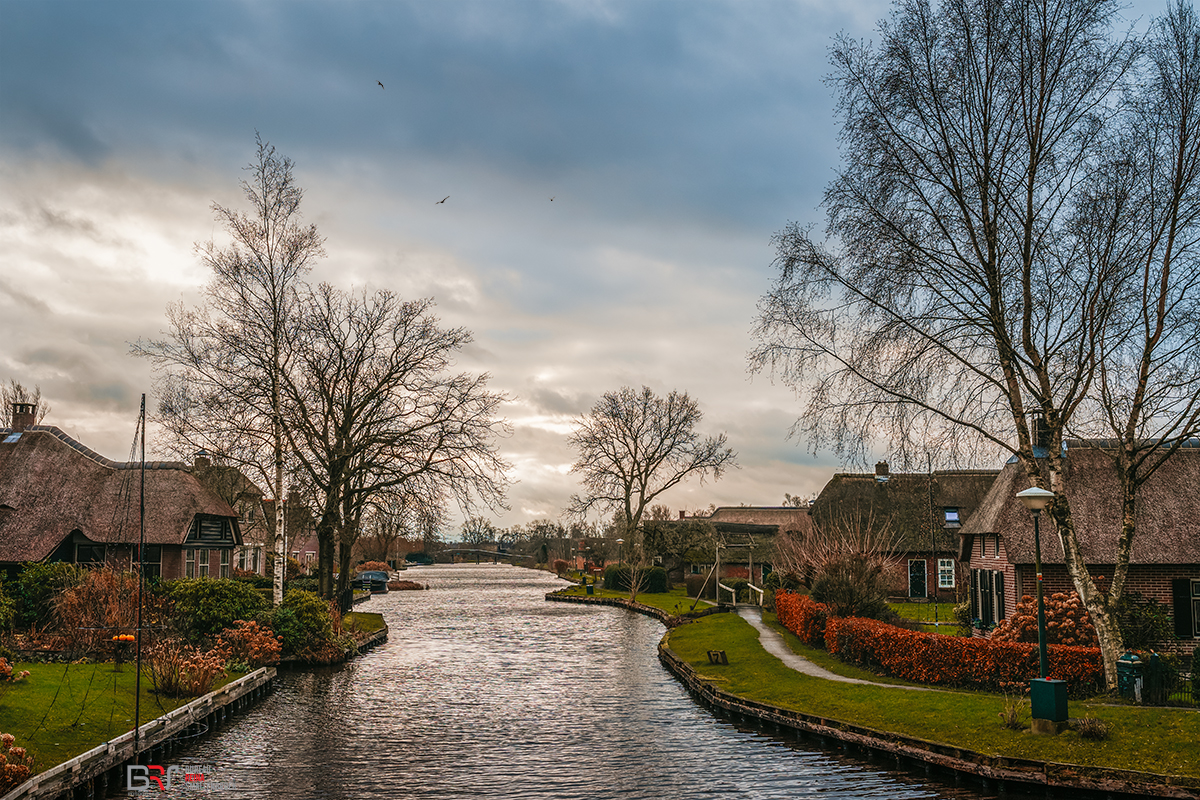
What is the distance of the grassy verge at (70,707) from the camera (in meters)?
15.2

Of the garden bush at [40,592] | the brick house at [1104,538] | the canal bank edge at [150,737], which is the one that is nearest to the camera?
the canal bank edge at [150,737]

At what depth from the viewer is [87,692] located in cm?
1938

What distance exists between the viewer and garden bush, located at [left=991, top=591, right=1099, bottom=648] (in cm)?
2294

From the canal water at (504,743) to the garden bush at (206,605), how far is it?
2.46 m

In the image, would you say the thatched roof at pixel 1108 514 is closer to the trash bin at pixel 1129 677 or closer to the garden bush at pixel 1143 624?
the garden bush at pixel 1143 624

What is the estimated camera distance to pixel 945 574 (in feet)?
158

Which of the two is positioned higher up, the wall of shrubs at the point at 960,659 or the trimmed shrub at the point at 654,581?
the wall of shrubs at the point at 960,659

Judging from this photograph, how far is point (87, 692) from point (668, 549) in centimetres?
4965

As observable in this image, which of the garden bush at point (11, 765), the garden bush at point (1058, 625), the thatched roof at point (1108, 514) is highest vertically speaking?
the thatched roof at point (1108, 514)

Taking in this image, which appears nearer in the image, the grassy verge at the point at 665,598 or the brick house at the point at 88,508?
the brick house at the point at 88,508

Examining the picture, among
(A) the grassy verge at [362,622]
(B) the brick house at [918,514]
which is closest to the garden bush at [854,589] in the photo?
(B) the brick house at [918,514]

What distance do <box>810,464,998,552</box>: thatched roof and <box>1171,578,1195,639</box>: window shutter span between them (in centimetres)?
2081

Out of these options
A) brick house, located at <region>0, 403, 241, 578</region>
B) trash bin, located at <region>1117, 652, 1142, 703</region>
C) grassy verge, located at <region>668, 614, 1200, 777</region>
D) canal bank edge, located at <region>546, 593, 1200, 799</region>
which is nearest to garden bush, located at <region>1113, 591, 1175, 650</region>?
trash bin, located at <region>1117, 652, 1142, 703</region>

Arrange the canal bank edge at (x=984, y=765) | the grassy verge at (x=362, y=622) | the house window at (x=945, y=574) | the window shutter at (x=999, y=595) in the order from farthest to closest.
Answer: the house window at (x=945, y=574) < the grassy verge at (x=362, y=622) < the window shutter at (x=999, y=595) < the canal bank edge at (x=984, y=765)
